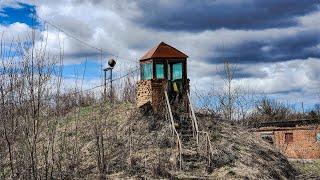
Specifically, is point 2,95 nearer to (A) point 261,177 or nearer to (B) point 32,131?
(B) point 32,131

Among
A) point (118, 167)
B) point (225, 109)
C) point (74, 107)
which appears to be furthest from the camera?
point (225, 109)

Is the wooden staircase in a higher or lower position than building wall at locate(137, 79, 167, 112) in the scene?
lower

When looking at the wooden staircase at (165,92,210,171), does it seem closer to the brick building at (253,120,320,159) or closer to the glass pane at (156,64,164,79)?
the glass pane at (156,64,164,79)

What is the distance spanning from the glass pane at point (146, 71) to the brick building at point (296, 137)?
12680mm

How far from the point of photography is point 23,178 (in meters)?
11.9

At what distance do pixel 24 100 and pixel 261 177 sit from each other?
325 inches

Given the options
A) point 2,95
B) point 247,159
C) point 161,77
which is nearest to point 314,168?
point 247,159

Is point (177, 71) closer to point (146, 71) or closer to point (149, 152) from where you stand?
point (146, 71)

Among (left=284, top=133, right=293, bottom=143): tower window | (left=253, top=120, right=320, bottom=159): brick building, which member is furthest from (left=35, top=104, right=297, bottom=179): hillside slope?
(left=284, top=133, right=293, bottom=143): tower window

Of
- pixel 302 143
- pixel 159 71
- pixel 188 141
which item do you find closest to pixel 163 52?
pixel 159 71

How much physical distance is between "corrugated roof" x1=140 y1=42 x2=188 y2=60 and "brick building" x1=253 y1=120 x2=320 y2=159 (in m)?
12.3

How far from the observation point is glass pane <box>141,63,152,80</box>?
63.1 ft

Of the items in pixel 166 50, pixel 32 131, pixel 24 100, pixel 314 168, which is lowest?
pixel 314 168

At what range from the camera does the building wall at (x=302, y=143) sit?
31.0 metres
